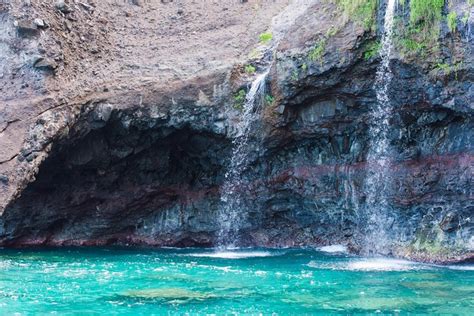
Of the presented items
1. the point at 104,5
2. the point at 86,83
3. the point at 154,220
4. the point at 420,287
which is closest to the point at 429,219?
the point at 420,287

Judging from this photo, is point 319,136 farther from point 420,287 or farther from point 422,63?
point 420,287

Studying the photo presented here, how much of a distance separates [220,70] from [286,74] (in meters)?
2.25

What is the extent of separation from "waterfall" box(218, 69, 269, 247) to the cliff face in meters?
0.21

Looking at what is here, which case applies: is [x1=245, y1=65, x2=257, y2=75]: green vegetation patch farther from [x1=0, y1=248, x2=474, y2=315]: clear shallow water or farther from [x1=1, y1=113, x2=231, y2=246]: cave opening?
[x1=0, y1=248, x2=474, y2=315]: clear shallow water

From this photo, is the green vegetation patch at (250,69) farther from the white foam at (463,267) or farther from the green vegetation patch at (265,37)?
the white foam at (463,267)

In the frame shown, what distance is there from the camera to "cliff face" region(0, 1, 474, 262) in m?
15.6

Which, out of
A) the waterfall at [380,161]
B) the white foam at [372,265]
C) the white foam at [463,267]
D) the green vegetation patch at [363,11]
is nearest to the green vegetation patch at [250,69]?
the green vegetation patch at [363,11]

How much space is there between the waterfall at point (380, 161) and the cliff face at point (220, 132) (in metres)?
0.13

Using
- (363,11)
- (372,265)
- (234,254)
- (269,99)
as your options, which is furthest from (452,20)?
(234,254)

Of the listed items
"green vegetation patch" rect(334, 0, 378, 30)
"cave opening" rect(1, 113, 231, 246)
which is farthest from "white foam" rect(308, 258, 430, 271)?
"green vegetation patch" rect(334, 0, 378, 30)

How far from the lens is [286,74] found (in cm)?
1669

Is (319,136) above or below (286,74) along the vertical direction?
below

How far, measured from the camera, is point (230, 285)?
36.8ft

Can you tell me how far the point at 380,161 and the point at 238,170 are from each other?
4.22 m
